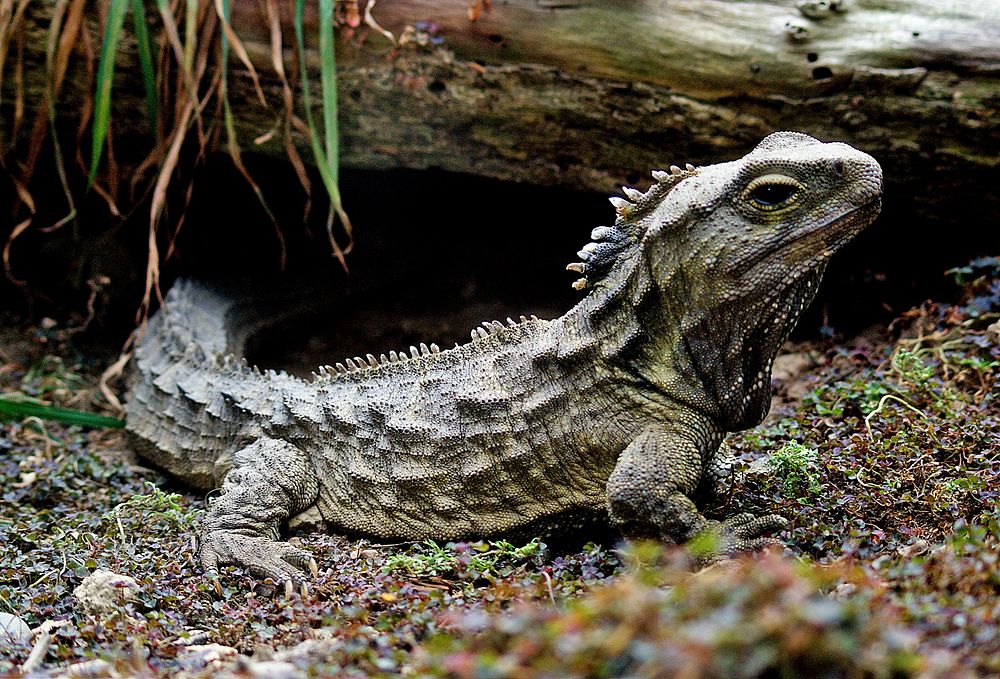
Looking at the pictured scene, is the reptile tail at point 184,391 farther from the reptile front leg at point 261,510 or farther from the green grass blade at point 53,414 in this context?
the reptile front leg at point 261,510

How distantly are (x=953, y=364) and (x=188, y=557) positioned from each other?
4163 millimetres

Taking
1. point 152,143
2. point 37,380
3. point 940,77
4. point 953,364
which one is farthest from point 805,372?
point 37,380

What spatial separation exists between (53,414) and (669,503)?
13.2 feet

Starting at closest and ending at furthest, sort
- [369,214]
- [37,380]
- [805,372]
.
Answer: [805,372] → [37,380] → [369,214]

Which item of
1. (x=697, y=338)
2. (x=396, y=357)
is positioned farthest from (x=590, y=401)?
(x=396, y=357)

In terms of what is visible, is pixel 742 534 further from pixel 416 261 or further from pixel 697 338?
pixel 416 261

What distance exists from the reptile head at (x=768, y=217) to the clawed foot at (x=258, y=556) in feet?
7.08

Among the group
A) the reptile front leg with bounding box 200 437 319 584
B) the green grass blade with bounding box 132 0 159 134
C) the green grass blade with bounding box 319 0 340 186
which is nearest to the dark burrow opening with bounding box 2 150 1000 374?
the green grass blade with bounding box 132 0 159 134

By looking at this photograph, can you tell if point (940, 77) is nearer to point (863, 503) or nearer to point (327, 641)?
point (863, 503)

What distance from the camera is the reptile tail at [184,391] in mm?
5344

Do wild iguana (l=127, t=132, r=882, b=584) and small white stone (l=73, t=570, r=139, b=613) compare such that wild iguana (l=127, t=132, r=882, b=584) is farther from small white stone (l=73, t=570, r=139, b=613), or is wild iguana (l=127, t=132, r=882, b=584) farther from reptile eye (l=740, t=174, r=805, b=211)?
small white stone (l=73, t=570, r=139, b=613)

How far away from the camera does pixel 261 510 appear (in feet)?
15.3

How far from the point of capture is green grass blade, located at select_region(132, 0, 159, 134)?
5.71 metres

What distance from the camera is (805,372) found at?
19.8ft
